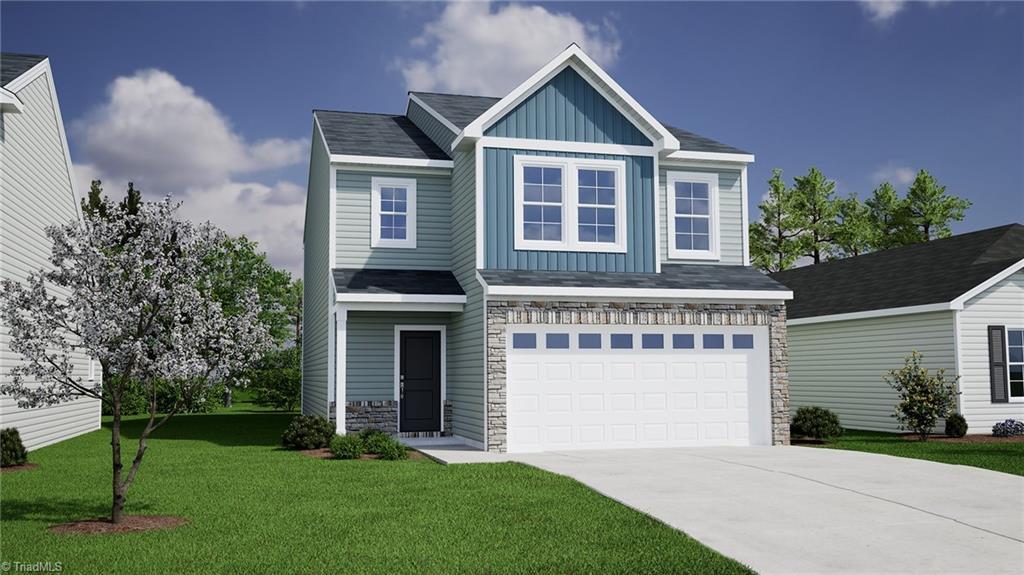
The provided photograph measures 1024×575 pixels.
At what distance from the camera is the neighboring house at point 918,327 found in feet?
63.8

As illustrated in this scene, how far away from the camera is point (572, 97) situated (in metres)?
17.5

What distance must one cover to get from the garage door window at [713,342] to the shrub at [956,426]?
243 inches

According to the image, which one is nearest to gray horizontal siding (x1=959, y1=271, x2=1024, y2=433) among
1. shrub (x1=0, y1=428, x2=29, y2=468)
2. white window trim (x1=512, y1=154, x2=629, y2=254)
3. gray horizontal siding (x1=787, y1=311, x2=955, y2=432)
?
gray horizontal siding (x1=787, y1=311, x2=955, y2=432)

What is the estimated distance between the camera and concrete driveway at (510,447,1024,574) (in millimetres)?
7480

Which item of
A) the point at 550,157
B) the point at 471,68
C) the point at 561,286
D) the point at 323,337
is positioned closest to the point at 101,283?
the point at 561,286

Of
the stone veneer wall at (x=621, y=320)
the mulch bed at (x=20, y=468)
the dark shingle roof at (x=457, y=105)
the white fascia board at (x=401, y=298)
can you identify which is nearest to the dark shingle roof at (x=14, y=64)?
the mulch bed at (x=20, y=468)

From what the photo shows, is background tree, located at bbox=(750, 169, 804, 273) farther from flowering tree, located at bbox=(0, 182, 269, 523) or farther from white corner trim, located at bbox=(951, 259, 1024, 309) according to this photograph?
flowering tree, located at bbox=(0, 182, 269, 523)

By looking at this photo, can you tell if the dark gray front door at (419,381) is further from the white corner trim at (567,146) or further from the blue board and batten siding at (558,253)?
the white corner trim at (567,146)

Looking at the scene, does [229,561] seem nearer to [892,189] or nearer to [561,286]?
[561,286]

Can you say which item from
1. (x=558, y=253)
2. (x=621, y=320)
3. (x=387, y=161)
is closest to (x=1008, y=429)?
Answer: (x=621, y=320)

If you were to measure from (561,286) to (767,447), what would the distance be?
526 cm

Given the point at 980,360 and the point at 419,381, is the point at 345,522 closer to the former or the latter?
the point at 419,381

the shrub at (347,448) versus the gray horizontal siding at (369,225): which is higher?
the gray horizontal siding at (369,225)

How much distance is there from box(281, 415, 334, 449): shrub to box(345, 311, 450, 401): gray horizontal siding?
1.77 meters
